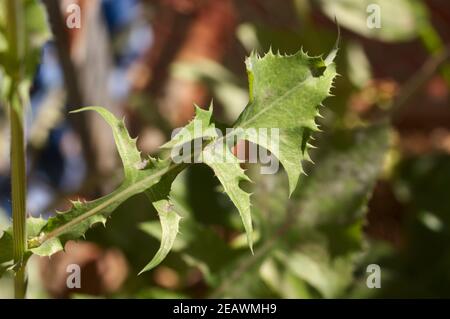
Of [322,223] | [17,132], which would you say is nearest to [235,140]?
[17,132]

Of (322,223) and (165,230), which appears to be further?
(322,223)

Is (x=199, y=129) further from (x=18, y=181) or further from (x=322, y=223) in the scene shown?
(x=322, y=223)

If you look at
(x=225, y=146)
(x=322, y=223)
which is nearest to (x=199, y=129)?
(x=225, y=146)

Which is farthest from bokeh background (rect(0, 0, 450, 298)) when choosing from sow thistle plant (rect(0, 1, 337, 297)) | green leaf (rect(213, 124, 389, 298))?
sow thistle plant (rect(0, 1, 337, 297))

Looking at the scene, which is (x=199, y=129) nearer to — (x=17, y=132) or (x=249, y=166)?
(x=17, y=132)

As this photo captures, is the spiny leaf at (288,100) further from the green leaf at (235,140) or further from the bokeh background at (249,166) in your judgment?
the bokeh background at (249,166)

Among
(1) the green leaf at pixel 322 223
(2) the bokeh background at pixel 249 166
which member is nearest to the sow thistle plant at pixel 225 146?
(2) the bokeh background at pixel 249 166

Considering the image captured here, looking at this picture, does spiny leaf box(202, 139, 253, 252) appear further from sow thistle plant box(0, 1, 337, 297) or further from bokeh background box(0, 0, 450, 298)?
bokeh background box(0, 0, 450, 298)
